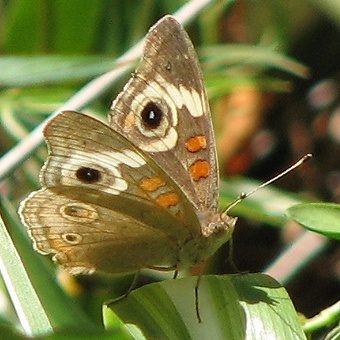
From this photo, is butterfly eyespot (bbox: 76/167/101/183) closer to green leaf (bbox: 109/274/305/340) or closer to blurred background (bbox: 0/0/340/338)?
green leaf (bbox: 109/274/305/340)

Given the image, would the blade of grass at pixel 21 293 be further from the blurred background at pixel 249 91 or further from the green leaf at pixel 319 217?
the blurred background at pixel 249 91

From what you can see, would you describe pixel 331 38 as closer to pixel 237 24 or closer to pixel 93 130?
pixel 237 24

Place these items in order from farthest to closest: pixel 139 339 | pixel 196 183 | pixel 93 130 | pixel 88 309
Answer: pixel 88 309
pixel 196 183
pixel 93 130
pixel 139 339

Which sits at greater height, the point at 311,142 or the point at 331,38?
the point at 331,38

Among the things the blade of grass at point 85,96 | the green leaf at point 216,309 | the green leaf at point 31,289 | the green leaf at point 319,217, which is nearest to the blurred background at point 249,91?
the blade of grass at point 85,96

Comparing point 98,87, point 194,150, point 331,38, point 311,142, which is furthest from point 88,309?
point 331,38

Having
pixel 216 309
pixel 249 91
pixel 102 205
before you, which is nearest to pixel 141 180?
pixel 102 205
